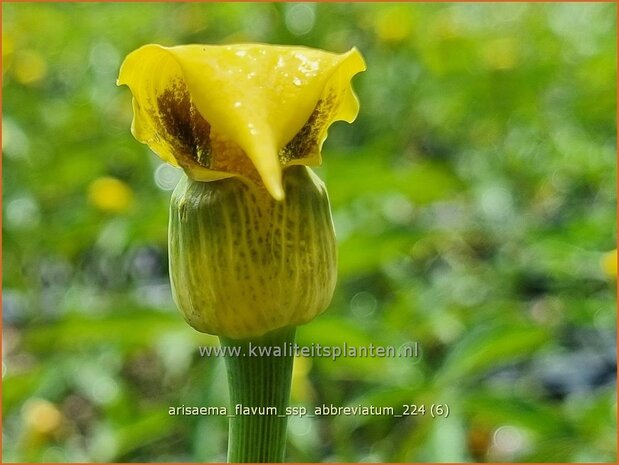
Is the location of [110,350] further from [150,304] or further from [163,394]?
[150,304]

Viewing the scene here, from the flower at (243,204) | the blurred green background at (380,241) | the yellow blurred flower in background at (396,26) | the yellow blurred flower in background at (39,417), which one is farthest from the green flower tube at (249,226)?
the yellow blurred flower in background at (396,26)

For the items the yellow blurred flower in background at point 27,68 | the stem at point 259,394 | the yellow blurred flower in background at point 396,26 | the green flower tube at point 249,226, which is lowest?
the stem at point 259,394

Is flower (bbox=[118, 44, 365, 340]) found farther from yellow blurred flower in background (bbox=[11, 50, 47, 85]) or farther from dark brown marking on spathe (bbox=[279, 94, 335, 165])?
yellow blurred flower in background (bbox=[11, 50, 47, 85])

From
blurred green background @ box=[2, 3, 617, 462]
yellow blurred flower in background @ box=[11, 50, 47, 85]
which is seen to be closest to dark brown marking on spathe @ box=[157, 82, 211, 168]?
blurred green background @ box=[2, 3, 617, 462]

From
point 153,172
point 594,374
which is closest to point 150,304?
point 153,172

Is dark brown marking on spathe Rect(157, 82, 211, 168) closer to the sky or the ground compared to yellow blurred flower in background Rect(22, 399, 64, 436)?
closer to the sky

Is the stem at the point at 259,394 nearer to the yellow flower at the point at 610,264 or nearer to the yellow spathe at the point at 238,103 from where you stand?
the yellow spathe at the point at 238,103

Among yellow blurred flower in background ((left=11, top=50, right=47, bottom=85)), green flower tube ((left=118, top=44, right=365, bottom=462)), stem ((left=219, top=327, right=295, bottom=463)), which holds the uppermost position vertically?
yellow blurred flower in background ((left=11, top=50, right=47, bottom=85))
